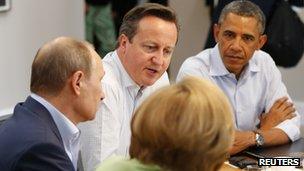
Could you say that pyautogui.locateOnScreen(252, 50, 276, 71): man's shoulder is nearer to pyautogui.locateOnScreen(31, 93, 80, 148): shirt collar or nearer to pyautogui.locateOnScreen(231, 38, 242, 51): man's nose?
pyautogui.locateOnScreen(231, 38, 242, 51): man's nose

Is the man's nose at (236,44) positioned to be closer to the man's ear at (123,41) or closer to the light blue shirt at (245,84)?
the light blue shirt at (245,84)

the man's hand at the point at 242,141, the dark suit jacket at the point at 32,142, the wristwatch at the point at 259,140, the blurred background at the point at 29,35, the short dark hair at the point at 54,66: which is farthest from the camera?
the blurred background at the point at 29,35

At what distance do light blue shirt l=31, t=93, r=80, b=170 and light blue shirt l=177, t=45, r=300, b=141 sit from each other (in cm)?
116

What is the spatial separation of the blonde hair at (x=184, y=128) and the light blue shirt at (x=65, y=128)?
1.80 ft

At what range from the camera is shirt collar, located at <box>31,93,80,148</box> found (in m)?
1.70

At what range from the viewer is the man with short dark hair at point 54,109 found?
60.2 inches

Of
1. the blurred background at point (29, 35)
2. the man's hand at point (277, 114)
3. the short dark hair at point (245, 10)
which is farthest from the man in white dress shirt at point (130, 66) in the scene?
the blurred background at point (29, 35)

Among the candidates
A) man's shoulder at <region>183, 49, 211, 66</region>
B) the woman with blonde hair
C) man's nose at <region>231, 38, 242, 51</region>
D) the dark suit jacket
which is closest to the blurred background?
man's shoulder at <region>183, 49, 211, 66</region>

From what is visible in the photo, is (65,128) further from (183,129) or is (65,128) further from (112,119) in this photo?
(183,129)

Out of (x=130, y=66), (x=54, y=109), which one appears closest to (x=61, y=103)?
(x=54, y=109)

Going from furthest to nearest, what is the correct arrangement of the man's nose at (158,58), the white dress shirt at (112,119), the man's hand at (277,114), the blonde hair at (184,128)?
the man's hand at (277,114) < the man's nose at (158,58) < the white dress shirt at (112,119) < the blonde hair at (184,128)

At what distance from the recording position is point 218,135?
1.19 metres

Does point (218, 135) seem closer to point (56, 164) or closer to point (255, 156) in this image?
point (56, 164)

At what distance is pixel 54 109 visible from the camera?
5.63ft
